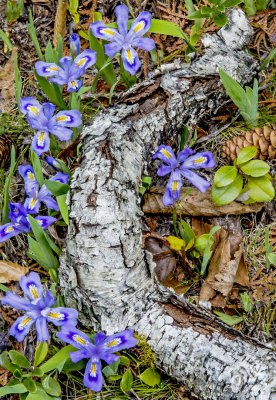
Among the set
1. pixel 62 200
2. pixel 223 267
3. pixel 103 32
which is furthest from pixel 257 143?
pixel 62 200

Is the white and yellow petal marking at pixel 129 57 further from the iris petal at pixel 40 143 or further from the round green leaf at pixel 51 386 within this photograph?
the round green leaf at pixel 51 386

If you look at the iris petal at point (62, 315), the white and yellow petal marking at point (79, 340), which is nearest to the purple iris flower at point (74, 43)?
the iris petal at point (62, 315)

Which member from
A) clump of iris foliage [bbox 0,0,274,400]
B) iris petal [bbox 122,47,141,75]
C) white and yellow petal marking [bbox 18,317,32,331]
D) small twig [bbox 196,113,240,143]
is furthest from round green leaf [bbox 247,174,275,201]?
white and yellow petal marking [bbox 18,317,32,331]

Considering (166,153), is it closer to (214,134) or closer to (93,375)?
(214,134)

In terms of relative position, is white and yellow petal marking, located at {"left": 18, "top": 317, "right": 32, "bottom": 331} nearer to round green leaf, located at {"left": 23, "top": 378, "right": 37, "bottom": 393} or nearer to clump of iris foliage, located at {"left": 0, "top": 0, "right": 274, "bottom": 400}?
clump of iris foliage, located at {"left": 0, "top": 0, "right": 274, "bottom": 400}

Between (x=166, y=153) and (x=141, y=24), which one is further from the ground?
(x=141, y=24)
